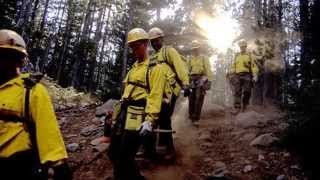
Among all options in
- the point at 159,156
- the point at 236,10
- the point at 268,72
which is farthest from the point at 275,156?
the point at 236,10

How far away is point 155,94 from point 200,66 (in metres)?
6.06

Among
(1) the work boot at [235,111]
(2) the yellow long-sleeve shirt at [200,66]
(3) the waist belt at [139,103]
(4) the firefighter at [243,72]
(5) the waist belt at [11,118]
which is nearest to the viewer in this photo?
(5) the waist belt at [11,118]

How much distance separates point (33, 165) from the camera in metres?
3.19

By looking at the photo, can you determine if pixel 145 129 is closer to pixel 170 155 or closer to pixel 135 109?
pixel 135 109

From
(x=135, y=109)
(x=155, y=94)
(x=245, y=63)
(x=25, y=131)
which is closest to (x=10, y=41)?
(x=25, y=131)

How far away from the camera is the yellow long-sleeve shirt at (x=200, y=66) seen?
11.5m

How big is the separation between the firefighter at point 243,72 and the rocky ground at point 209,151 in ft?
4.61

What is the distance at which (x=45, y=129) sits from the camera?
3199 millimetres

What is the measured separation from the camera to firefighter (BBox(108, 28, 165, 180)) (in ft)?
18.5

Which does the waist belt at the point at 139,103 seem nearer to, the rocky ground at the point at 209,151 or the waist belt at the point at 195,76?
the rocky ground at the point at 209,151

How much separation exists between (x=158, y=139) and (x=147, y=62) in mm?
3257

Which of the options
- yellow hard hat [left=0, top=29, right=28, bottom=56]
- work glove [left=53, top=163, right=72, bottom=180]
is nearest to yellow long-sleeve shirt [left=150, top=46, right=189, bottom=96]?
yellow hard hat [left=0, top=29, right=28, bottom=56]

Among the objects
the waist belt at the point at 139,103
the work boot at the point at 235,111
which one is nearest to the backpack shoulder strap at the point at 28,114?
the waist belt at the point at 139,103

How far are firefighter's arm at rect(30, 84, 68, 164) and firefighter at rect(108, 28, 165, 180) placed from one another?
226 centimetres
